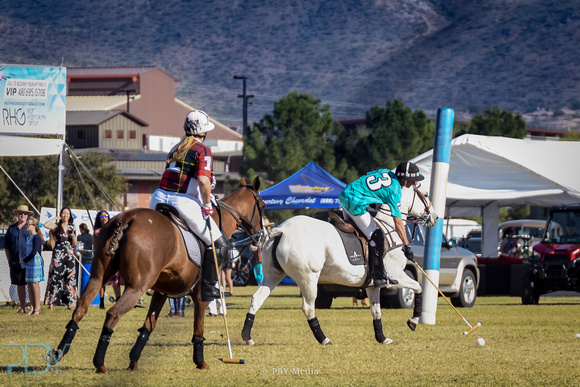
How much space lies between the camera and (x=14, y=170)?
2272 inches

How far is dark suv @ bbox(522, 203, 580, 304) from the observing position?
2309 centimetres

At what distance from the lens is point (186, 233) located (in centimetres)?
967

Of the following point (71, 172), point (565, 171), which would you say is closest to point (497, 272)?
point (565, 171)

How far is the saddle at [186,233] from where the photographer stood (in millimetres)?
9617

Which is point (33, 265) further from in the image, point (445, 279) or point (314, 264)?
point (445, 279)

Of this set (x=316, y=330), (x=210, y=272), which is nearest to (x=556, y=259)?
(x=316, y=330)

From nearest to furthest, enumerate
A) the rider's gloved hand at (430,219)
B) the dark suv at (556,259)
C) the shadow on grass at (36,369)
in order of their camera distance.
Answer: the shadow on grass at (36,369) → the rider's gloved hand at (430,219) → the dark suv at (556,259)

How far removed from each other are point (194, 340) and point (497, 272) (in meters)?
19.6

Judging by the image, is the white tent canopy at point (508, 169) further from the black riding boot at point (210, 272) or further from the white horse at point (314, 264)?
the black riding boot at point (210, 272)

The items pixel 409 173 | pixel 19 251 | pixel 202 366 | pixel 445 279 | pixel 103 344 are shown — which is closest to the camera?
pixel 103 344

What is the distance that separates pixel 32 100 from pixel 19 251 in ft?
14.1

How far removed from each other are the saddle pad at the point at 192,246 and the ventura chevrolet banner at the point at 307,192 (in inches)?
663

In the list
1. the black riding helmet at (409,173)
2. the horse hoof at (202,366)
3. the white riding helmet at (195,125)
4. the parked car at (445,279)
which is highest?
the white riding helmet at (195,125)

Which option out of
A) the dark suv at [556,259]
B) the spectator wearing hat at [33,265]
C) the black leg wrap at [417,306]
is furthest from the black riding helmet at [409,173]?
the dark suv at [556,259]
